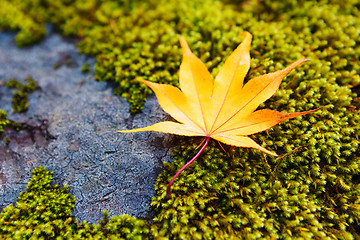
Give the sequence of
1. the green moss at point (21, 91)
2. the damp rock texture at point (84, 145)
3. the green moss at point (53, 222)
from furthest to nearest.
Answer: the green moss at point (21, 91)
the damp rock texture at point (84, 145)
the green moss at point (53, 222)

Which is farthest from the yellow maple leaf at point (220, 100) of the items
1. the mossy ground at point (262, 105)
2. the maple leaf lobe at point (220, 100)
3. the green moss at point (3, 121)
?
the green moss at point (3, 121)

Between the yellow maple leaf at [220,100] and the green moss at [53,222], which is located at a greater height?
the yellow maple leaf at [220,100]

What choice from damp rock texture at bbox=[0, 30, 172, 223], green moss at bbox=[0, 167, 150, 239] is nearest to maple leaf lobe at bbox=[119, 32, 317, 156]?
damp rock texture at bbox=[0, 30, 172, 223]

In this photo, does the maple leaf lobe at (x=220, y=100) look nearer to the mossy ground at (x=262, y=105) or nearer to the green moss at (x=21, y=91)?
the mossy ground at (x=262, y=105)

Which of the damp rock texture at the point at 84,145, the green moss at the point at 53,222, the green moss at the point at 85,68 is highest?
the green moss at the point at 85,68

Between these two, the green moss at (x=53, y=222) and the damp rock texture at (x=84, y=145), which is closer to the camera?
the green moss at (x=53, y=222)

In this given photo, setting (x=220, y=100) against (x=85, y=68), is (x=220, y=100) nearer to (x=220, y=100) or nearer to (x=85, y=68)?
(x=220, y=100)

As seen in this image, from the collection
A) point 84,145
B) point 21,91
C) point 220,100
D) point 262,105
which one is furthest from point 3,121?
point 262,105

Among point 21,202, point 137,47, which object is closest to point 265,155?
point 137,47
